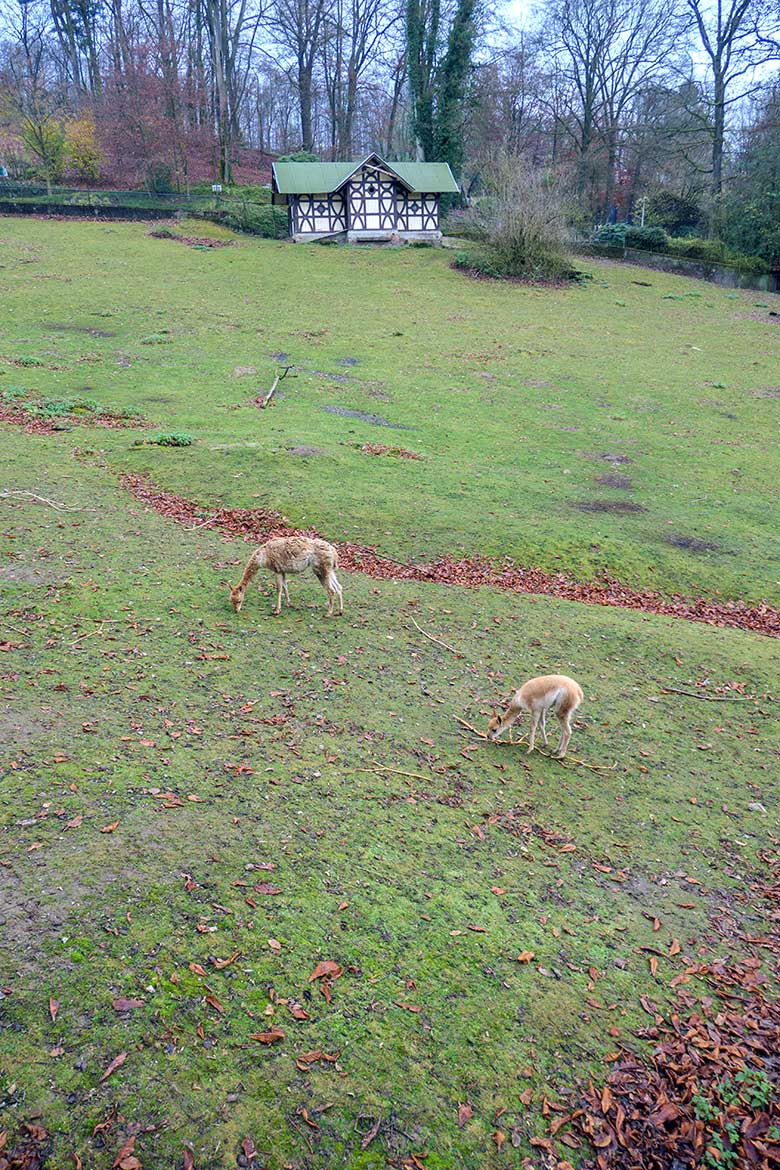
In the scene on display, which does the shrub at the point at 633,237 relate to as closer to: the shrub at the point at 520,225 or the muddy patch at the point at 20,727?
the shrub at the point at 520,225

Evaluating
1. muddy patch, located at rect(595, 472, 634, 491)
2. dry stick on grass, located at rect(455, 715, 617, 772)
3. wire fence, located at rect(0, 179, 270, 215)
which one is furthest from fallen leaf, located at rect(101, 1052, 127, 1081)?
wire fence, located at rect(0, 179, 270, 215)

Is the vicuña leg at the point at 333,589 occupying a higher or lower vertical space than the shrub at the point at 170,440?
lower

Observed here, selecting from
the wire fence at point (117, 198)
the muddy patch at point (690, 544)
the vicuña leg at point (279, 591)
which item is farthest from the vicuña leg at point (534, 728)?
the wire fence at point (117, 198)

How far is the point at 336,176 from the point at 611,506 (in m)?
50.1

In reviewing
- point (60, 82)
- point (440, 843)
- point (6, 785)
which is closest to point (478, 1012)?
point (440, 843)

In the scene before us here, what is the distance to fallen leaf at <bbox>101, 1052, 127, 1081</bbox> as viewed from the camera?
177 inches

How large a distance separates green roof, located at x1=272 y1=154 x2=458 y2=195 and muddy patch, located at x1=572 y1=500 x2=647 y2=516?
48.2 m

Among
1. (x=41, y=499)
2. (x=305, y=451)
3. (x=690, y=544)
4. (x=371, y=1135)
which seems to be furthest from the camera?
(x=305, y=451)

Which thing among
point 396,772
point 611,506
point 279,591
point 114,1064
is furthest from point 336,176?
point 114,1064

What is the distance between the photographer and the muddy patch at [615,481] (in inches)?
818

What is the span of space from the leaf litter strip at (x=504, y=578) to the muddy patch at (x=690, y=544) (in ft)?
7.25

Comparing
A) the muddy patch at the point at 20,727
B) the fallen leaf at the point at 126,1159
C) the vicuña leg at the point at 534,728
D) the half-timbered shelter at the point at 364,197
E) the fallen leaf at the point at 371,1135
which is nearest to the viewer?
the fallen leaf at the point at 126,1159

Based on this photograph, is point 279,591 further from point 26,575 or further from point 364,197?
point 364,197

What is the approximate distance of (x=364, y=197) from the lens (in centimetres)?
6025
